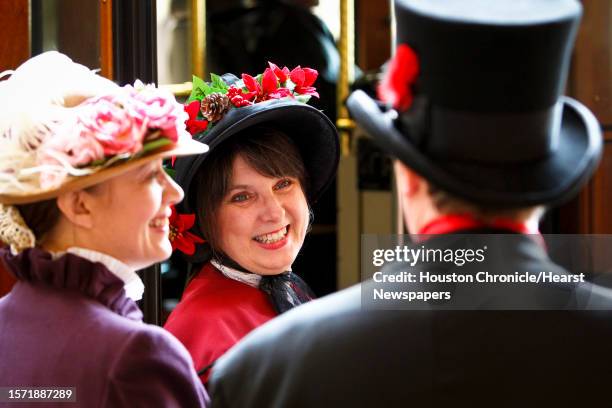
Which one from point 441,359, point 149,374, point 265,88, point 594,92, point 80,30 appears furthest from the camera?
point 594,92

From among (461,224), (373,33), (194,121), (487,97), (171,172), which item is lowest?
(373,33)

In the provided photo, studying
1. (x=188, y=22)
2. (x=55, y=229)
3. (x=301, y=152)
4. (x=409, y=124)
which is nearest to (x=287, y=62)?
(x=188, y=22)

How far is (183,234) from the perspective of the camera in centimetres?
201

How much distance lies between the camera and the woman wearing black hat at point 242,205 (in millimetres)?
1951

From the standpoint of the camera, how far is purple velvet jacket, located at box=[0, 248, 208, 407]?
55.4 inches

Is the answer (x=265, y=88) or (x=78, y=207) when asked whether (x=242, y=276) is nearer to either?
(x=265, y=88)

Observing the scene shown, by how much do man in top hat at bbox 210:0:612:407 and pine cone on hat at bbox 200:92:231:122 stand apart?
32.7 inches

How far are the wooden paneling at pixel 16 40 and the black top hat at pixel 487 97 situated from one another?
59.9 inches

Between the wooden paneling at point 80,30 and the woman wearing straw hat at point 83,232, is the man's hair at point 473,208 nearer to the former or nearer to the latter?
the woman wearing straw hat at point 83,232

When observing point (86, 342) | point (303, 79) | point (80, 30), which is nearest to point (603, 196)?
point (303, 79)

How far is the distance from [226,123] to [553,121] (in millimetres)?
874

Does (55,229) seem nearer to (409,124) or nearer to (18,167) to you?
(18,167)

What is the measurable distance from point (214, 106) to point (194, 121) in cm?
5

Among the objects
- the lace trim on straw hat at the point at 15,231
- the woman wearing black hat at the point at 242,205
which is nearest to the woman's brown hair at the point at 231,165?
the woman wearing black hat at the point at 242,205
